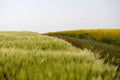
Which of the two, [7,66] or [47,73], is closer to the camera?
[47,73]

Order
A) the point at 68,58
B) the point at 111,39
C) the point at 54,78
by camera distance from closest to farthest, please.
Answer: the point at 54,78, the point at 68,58, the point at 111,39

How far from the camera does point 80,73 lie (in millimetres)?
3076

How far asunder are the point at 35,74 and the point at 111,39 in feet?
79.4

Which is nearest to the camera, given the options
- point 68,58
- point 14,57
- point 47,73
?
point 47,73

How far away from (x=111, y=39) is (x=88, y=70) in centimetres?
2385

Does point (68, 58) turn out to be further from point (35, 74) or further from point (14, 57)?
point (35, 74)

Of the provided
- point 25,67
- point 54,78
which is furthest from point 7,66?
point 54,78

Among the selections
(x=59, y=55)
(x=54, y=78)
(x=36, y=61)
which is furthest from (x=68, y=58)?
(x=54, y=78)

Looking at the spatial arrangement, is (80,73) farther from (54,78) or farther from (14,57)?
(14,57)

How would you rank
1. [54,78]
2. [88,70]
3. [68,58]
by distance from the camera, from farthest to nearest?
[68,58] → [88,70] → [54,78]

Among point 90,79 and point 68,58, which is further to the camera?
point 68,58

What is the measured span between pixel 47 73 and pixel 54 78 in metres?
0.22

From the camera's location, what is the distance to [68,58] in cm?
418

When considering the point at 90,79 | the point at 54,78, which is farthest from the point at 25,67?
the point at 90,79
